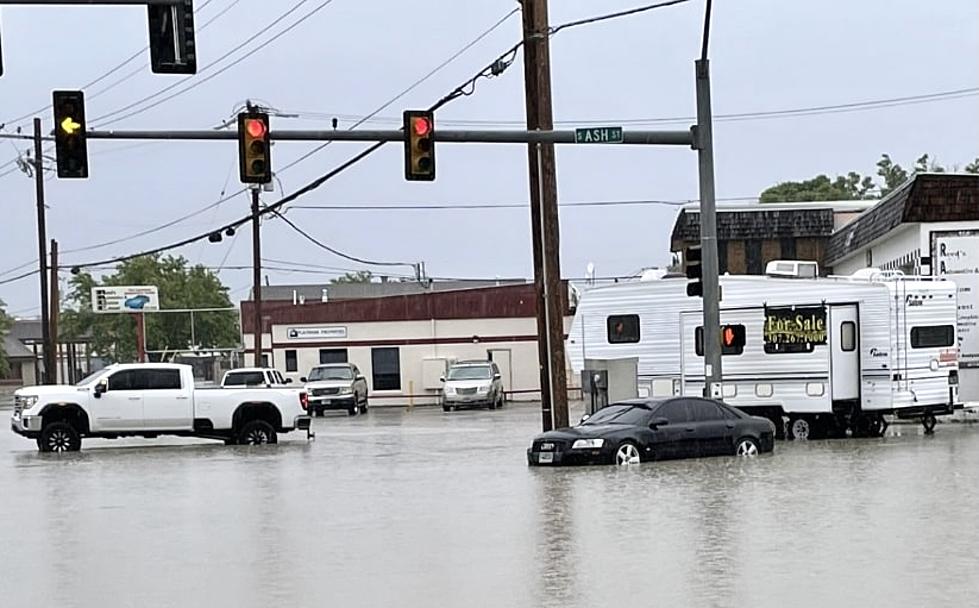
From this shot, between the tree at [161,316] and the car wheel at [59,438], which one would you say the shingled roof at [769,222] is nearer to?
the car wheel at [59,438]

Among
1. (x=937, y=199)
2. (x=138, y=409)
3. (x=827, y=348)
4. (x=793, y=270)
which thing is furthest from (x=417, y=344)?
(x=827, y=348)

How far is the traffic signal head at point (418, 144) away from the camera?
22.2 m

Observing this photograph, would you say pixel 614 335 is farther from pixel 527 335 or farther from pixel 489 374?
pixel 527 335

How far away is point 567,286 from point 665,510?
45167 millimetres

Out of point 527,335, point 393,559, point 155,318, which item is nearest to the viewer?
point 393,559

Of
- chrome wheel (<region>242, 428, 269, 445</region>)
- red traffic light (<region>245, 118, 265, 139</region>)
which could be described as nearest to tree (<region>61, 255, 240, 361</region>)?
chrome wheel (<region>242, 428, 269, 445</region>)

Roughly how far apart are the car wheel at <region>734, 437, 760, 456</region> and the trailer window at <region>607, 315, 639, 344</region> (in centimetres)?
643

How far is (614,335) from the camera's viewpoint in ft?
105

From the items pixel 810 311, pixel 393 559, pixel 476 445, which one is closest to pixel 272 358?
pixel 476 445

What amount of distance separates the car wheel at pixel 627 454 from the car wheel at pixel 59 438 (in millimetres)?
12716

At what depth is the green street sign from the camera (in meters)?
23.5

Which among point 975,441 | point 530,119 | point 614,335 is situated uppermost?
point 530,119

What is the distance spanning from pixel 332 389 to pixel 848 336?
2432 centimetres

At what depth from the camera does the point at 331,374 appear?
51344 mm
